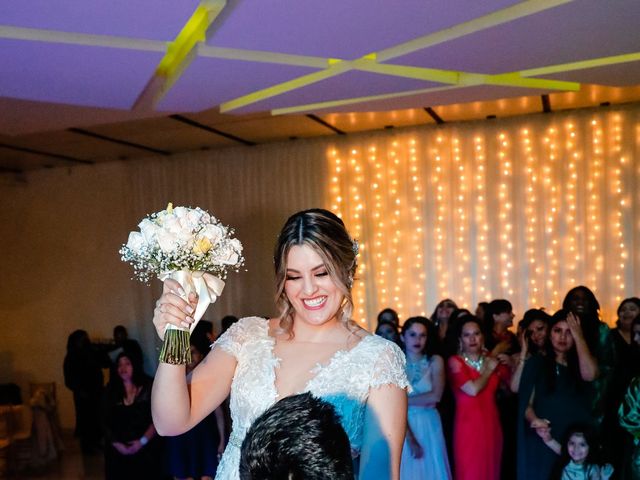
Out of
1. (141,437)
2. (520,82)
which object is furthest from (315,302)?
(520,82)

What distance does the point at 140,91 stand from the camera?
548 cm

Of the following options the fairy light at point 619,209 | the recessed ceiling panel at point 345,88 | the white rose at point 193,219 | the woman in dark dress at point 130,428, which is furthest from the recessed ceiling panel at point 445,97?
the white rose at point 193,219

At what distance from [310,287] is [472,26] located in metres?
2.67

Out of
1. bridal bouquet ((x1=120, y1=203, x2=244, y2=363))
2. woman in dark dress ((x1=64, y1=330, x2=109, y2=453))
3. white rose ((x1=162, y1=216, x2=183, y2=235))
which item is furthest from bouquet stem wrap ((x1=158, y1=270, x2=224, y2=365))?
woman in dark dress ((x1=64, y1=330, x2=109, y2=453))

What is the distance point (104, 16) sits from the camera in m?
3.88

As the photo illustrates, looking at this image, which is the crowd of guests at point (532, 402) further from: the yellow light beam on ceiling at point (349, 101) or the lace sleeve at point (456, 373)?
the yellow light beam on ceiling at point (349, 101)

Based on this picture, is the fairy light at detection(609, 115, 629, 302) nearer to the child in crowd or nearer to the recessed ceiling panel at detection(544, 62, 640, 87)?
the recessed ceiling panel at detection(544, 62, 640, 87)

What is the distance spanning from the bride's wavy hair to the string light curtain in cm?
702

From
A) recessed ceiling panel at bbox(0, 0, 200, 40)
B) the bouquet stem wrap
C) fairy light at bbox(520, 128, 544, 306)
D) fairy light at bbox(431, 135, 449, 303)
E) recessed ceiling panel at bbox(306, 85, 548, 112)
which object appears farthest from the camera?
fairy light at bbox(431, 135, 449, 303)

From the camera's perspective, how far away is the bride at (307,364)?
211cm

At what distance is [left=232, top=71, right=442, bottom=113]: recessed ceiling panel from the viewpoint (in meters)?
5.52

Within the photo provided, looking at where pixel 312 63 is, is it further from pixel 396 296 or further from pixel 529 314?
pixel 396 296

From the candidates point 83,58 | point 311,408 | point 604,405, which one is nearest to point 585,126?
point 604,405

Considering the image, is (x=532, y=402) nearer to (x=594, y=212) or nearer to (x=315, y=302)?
(x=315, y=302)
